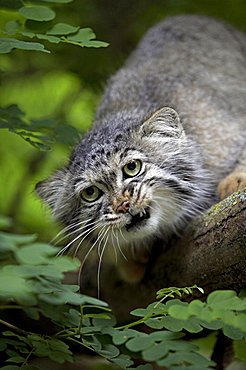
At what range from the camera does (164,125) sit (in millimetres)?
3266

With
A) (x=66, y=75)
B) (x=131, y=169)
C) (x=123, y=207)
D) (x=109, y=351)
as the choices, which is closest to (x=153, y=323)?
(x=109, y=351)

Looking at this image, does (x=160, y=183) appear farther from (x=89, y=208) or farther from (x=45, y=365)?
(x=45, y=365)

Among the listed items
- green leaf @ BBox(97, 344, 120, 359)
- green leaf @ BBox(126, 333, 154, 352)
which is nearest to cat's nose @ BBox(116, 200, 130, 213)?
green leaf @ BBox(97, 344, 120, 359)

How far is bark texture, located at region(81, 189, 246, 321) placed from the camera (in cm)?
232

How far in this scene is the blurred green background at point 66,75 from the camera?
4.58 m

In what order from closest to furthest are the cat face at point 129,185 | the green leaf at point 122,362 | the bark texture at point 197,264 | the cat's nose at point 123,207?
the green leaf at point 122,362 → the bark texture at point 197,264 → the cat's nose at point 123,207 → the cat face at point 129,185

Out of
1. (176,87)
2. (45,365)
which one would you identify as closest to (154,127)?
(176,87)

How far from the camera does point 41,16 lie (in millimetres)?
2408

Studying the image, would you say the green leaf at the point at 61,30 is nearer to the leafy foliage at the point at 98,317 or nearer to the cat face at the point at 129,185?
the cat face at the point at 129,185

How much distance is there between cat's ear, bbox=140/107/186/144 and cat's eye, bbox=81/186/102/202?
539mm

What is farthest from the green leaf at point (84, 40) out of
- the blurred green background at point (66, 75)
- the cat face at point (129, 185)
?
the blurred green background at point (66, 75)

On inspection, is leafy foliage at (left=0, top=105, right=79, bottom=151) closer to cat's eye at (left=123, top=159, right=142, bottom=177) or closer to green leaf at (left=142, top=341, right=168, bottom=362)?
cat's eye at (left=123, top=159, right=142, bottom=177)

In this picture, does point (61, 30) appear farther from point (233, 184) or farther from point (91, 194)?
point (233, 184)

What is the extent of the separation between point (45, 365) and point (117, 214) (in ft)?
3.82
